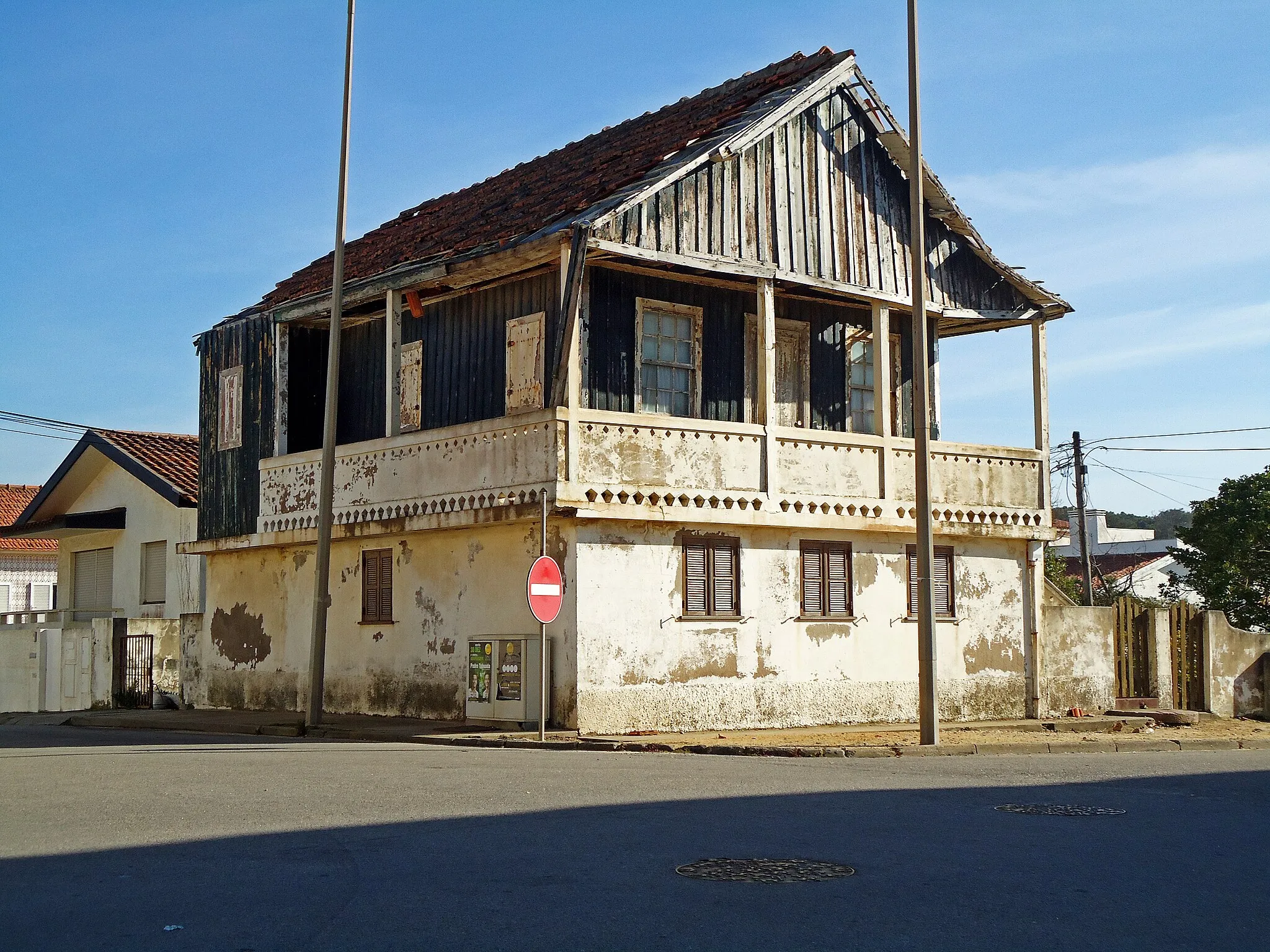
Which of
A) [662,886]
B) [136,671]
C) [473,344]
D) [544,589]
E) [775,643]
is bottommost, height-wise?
[662,886]

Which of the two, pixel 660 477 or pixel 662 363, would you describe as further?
pixel 662 363

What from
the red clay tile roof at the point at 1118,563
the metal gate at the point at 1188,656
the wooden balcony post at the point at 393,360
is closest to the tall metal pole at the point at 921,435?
the wooden balcony post at the point at 393,360

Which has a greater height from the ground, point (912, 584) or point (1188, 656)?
point (912, 584)

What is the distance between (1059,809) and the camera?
10828mm

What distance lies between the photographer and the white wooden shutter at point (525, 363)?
70.5ft

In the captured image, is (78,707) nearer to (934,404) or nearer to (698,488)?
(698,488)

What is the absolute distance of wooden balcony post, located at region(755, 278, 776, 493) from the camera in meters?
21.1

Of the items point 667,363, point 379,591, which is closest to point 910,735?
point 667,363

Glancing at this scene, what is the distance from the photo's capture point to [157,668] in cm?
2839

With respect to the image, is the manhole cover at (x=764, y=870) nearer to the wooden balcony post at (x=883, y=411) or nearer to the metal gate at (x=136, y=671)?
the wooden balcony post at (x=883, y=411)

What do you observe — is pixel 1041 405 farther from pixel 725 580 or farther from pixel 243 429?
pixel 243 429

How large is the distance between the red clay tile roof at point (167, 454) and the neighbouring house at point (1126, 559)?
2604 centimetres

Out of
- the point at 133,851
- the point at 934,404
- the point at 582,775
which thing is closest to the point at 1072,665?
the point at 934,404

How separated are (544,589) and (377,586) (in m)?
5.94
